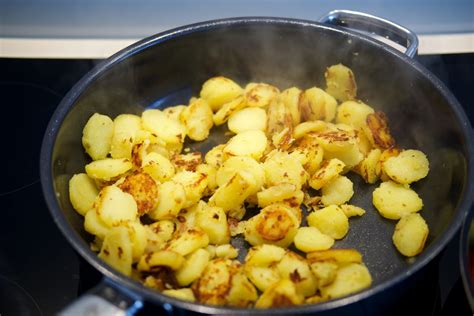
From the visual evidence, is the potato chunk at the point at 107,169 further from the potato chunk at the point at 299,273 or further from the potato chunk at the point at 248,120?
the potato chunk at the point at 299,273

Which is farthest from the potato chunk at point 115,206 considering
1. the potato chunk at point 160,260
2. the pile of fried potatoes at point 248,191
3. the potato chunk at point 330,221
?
the potato chunk at point 330,221

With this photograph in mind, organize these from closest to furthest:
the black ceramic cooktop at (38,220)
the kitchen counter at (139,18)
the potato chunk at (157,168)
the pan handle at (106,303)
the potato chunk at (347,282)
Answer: the pan handle at (106,303) < the potato chunk at (347,282) < the black ceramic cooktop at (38,220) < the potato chunk at (157,168) < the kitchen counter at (139,18)

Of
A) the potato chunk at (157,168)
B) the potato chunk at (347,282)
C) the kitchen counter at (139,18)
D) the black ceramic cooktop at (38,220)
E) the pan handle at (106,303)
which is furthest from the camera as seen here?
the kitchen counter at (139,18)

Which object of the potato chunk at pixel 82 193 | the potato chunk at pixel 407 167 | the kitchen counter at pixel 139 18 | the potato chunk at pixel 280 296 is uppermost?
the kitchen counter at pixel 139 18

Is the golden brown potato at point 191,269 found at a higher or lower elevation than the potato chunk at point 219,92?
lower

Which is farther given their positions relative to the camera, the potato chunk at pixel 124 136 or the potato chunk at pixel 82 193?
the potato chunk at pixel 124 136

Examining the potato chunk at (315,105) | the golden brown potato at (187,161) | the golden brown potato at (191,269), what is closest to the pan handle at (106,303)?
the golden brown potato at (191,269)
